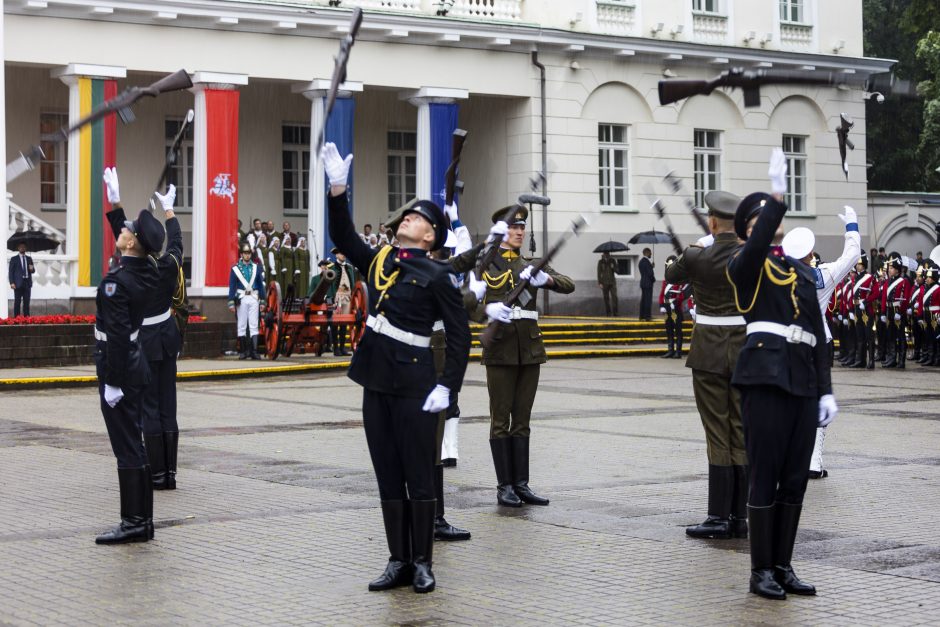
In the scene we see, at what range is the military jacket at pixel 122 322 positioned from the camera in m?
9.27

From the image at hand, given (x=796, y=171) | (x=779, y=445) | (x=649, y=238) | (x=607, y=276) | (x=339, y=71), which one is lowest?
(x=779, y=445)

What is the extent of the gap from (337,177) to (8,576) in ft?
9.36

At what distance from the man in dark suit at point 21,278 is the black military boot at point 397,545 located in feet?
73.9

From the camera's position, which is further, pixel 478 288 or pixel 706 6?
pixel 706 6

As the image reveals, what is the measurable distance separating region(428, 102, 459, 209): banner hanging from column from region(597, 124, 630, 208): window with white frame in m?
4.55

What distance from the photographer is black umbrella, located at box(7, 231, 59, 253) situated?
29.6 m

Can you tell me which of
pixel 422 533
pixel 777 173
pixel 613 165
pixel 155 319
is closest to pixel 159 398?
pixel 155 319

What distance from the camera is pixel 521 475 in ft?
35.0

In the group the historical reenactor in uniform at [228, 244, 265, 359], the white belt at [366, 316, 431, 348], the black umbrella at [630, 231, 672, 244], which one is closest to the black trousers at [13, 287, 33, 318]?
the historical reenactor in uniform at [228, 244, 265, 359]

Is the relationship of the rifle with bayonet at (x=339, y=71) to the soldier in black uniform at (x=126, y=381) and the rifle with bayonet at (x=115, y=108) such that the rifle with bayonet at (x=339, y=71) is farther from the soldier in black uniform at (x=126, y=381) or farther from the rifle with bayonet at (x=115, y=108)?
the soldier in black uniform at (x=126, y=381)

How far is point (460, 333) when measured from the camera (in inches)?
317

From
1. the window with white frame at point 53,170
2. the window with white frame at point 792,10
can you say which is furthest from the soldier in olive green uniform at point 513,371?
the window with white frame at point 792,10

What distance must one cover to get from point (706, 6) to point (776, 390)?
33.8 meters

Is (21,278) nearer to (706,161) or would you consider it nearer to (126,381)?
(706,161)
